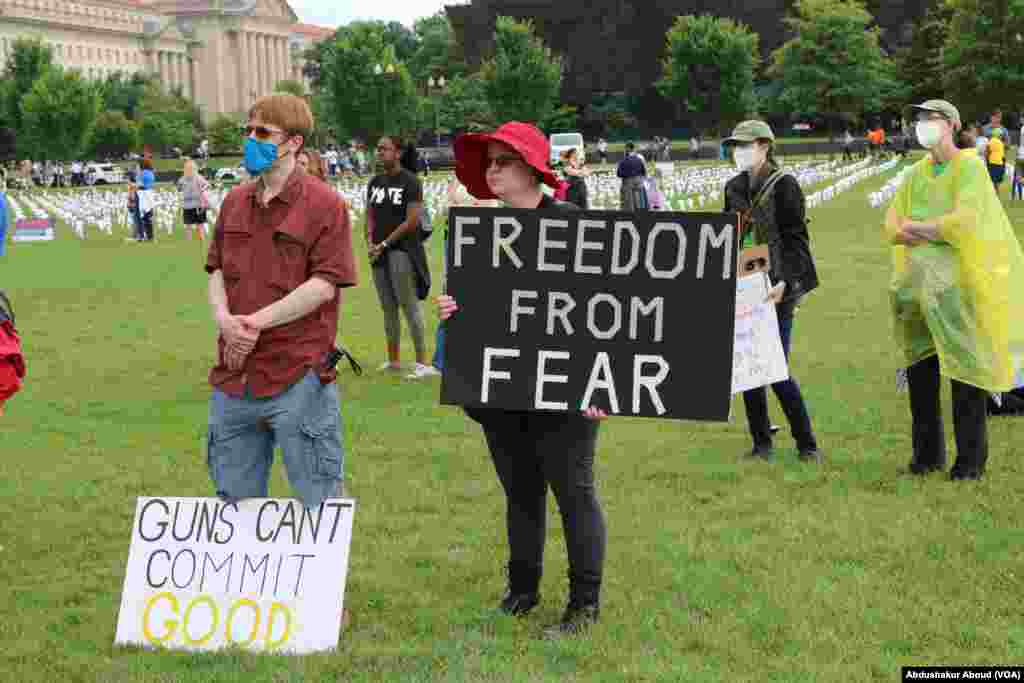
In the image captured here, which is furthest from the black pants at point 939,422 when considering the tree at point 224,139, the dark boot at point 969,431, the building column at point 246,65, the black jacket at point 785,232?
the building column at point 246,65

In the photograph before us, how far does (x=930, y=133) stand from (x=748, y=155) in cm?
104

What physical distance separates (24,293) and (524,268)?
56.2 feet

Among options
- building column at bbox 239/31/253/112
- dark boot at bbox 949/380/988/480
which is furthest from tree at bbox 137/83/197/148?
dark boot at bbox 949/380/988/480

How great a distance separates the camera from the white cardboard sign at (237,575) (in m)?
5.26

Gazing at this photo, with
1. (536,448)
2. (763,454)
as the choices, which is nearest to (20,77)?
(763,454)

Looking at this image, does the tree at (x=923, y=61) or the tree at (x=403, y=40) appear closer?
the tree at (x=923, y=61)

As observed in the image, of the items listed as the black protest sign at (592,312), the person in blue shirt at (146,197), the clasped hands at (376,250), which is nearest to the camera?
the black protest sign at (592,312)

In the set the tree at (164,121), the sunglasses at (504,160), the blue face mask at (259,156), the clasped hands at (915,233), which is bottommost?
the clasped hands at (915,233)

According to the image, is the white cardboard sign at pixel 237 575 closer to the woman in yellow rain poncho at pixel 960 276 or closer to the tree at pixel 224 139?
the woman in yellow rain poncho at pixel 960 276

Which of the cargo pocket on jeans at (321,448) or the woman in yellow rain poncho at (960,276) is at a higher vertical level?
the woman in yellow rain poncho at (960,276)

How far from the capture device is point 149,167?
98.0 ft

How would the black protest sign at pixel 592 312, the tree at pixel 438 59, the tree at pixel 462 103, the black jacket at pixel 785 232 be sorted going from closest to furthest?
1. the black protest sign at pixel 592 312
2. the black jacket at pixel 785 232
3. the tree at pixel 462 103
4. the tree at pixel 438 59

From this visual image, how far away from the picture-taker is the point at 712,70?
76125mm

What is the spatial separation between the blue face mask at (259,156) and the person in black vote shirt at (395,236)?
607cm
